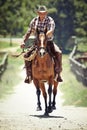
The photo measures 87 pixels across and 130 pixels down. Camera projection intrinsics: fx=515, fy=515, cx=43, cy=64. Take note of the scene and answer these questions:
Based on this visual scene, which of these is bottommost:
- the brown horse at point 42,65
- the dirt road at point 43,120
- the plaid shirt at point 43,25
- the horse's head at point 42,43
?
the dirt road at point 43,120

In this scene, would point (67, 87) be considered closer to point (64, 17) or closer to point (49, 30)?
point (64, 17)

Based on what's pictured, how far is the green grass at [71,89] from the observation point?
16.8m

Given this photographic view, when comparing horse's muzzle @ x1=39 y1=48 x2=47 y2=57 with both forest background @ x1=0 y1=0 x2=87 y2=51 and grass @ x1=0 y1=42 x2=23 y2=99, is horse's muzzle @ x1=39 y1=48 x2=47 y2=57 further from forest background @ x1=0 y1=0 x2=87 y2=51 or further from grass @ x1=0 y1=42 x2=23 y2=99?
grass @ x1=0 y1=42 x2=23 y2=99

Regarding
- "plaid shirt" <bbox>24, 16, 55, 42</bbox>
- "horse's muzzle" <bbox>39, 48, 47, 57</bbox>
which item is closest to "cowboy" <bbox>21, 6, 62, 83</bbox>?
"plaid shirt" <bbox>24, 16, 55, 42</bbox>

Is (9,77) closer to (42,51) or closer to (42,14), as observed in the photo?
(42,14)

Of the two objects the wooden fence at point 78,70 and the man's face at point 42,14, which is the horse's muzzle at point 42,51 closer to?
the man's face at point 42,14

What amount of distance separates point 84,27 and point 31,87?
118 inches

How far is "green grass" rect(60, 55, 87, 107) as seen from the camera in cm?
1676

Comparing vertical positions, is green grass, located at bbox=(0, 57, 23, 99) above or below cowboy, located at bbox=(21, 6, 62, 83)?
below

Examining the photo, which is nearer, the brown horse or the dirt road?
the dirt road

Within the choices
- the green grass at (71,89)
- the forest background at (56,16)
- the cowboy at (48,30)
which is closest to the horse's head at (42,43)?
the cowboy at (48,30)

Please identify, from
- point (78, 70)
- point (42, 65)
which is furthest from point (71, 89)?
point (42, 65)

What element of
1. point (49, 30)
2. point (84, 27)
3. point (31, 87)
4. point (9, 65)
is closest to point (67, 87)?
point (31, 87)

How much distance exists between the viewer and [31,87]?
1817 cm
